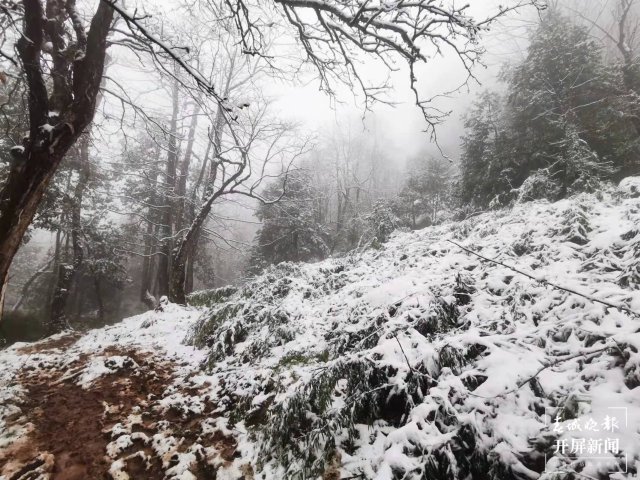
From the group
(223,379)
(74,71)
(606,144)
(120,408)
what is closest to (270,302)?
(223,379)

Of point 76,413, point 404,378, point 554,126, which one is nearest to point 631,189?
point 404,378

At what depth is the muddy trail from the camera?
2.93 m

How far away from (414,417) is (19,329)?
57.0ft

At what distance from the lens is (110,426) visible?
3.52m

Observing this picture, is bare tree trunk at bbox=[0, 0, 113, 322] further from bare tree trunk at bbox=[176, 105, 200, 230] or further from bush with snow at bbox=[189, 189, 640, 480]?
bare tree trunk at bbox=[176, 105, 200, 230]

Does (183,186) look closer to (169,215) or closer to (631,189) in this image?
(169,215)

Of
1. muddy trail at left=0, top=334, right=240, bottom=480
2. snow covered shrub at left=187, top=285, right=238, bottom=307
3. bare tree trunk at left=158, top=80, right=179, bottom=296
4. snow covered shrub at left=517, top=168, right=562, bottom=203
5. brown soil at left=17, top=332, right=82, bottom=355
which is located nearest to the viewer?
muddy trail at left=0, top=334, right=240, bottom=480

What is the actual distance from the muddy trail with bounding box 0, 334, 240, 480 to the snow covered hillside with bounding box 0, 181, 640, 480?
21 millimetres

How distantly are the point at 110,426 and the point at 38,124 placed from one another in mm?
3384

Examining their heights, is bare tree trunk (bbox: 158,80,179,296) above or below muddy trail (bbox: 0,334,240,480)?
above

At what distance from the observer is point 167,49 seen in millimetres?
2434

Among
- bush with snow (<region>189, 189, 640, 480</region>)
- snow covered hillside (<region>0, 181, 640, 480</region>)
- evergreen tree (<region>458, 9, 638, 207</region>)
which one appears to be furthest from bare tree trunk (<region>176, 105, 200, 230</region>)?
evergreen tree (<region>458, 9, 638, 207</region>)

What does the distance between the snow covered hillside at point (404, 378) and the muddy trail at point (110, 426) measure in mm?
21

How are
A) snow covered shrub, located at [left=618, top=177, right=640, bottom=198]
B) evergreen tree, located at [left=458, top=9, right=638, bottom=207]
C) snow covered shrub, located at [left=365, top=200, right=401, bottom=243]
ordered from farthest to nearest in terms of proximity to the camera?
Answer: snow covered shrub, located at [left=365, top=200, right=401, bottom=243] < evergreen tree, located at [left=458, top=9, right=638, bottom=207] < snow covered shrub, located at [left=618, top=177, right=640, bottom=198]
